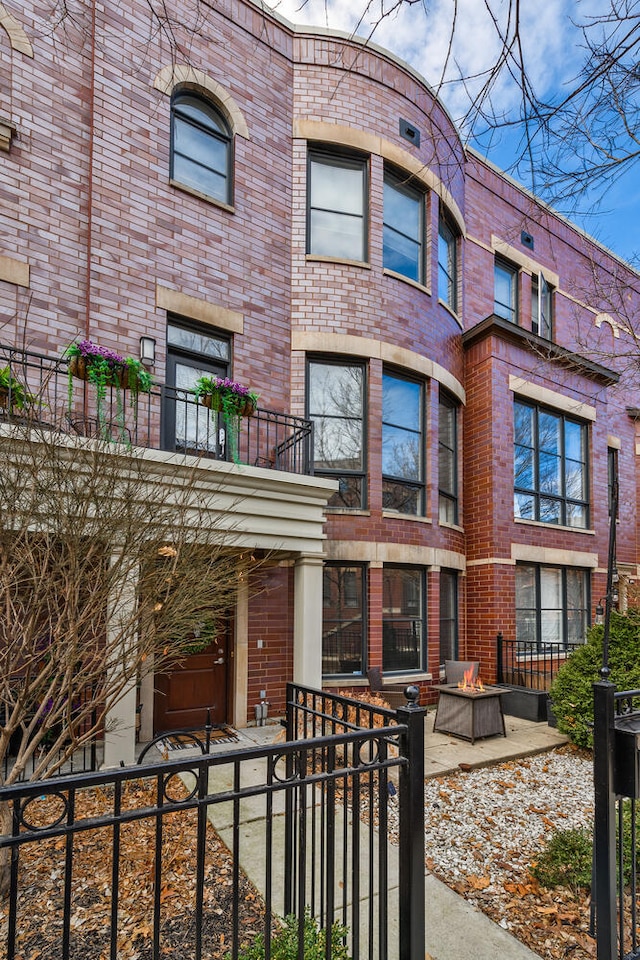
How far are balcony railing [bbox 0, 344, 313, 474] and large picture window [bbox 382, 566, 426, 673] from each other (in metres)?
2.53

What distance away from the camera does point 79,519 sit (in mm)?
4070

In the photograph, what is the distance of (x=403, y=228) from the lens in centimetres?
1009

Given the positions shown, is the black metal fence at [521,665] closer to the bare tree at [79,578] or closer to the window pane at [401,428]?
the window pane at [401,428]

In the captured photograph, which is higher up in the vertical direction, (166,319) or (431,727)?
(166,319)

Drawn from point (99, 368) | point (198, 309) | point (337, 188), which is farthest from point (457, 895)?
point (337, 188)

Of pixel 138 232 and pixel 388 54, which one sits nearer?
pixel 138 232

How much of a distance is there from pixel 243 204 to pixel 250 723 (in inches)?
309

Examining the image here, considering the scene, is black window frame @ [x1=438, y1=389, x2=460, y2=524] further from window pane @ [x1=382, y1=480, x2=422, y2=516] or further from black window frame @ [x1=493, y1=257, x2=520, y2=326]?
black window frame @ [x1=493, y1=257, x2=520, y2=326]

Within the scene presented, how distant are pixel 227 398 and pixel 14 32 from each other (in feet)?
18.0

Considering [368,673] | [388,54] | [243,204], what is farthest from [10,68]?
[368,673]

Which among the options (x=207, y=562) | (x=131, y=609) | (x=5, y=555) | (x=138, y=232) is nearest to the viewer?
(x=5, y=555)

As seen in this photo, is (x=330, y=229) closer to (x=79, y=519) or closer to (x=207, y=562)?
(x=207, y=562)

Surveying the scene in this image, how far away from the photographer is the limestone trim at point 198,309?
25.4ft

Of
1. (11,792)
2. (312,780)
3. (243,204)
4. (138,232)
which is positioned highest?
(243,204)
